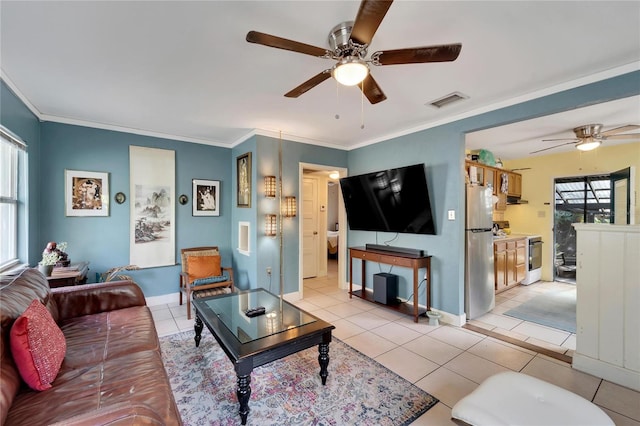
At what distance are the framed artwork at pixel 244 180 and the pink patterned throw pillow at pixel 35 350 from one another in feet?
8.99

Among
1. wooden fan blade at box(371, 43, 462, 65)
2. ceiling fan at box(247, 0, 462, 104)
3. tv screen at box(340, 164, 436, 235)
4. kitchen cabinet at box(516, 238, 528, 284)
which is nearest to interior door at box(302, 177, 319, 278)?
tv screen at box(340, 164, 436, 235)

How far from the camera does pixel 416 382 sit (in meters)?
2.19

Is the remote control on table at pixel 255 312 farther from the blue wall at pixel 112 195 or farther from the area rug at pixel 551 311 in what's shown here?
the area rug at pixel 551 311

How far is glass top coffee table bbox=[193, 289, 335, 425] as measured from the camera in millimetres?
1734

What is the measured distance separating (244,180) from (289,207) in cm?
82

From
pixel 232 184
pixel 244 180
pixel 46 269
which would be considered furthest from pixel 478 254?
pixel 46 269

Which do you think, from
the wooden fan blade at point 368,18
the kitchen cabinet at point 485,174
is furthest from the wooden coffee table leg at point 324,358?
the kitchen cabinet at point 485,174

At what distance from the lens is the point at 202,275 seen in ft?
12.6

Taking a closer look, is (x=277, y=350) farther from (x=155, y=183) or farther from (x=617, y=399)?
(x=155, y=183)

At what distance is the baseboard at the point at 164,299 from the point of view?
399cm

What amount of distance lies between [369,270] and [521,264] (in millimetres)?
2784

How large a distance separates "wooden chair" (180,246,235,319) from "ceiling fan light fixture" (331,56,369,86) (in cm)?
303

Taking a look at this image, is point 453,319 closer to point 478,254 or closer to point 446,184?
point 478,254

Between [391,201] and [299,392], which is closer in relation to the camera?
[299,392]
